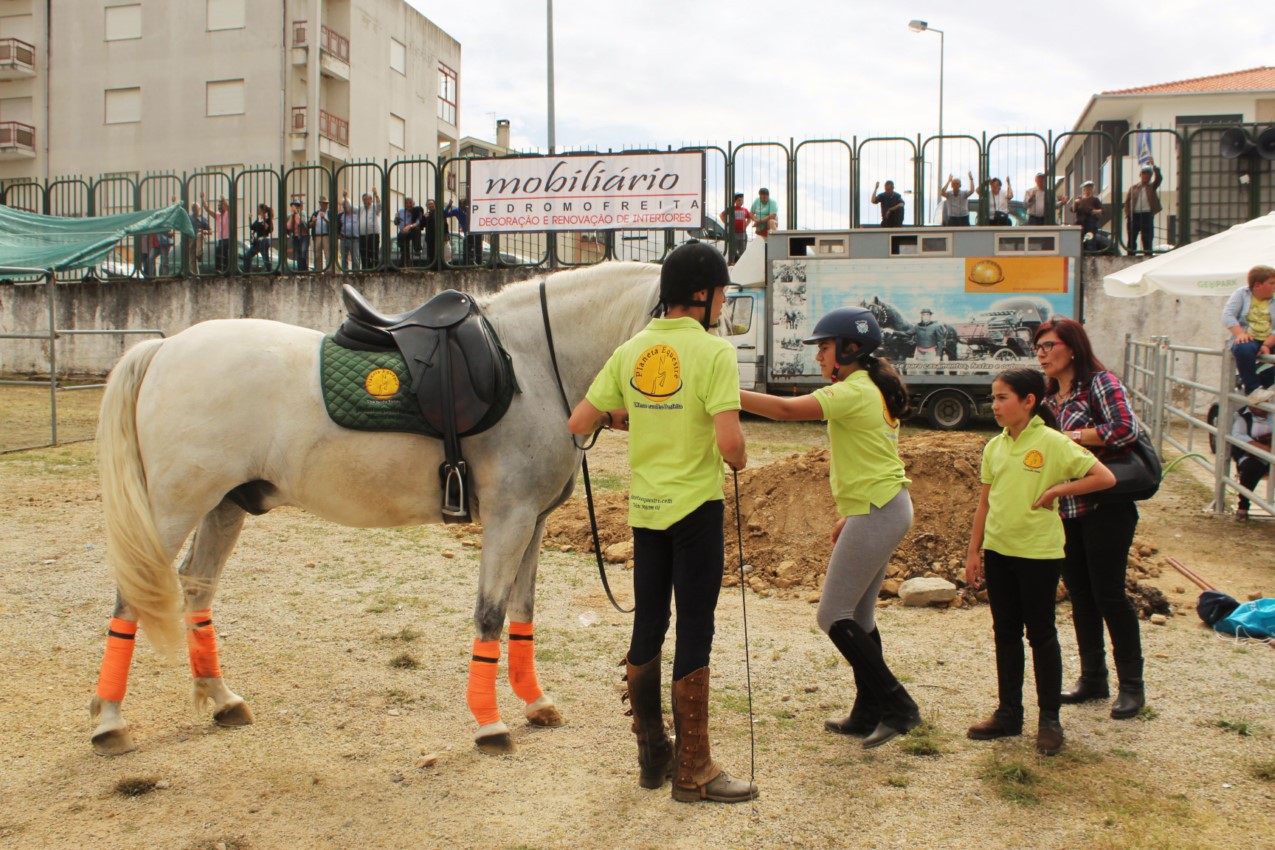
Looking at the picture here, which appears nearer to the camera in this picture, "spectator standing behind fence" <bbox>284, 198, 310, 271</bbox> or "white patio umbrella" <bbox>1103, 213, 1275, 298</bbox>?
"white patio umbrella" <bbox>1103, 213, 1275, 298</bbox>

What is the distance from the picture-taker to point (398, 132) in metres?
38.8

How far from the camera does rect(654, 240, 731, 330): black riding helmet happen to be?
10.8ft

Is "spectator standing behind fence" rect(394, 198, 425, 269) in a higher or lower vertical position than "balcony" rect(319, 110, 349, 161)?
lower

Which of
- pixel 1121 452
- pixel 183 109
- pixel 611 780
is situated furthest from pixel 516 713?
pixel 183 109

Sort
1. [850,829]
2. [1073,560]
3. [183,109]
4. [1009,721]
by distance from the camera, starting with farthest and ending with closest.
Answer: [183,109], [1073,560], [1009,721], [850,829]

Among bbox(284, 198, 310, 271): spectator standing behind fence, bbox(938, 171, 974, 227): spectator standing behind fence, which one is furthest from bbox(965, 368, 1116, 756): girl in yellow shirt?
bbox(284, 198, 310, 271): spectator standing behind fence

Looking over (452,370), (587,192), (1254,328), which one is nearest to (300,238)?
(587,192)

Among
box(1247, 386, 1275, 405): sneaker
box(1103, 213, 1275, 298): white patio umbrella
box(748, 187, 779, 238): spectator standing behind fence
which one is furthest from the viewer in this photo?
box(748, 187, 779, 238): spectator standing behind fence

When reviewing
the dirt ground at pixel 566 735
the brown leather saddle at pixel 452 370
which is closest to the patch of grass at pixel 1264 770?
the dirt ground at pixel 566 735

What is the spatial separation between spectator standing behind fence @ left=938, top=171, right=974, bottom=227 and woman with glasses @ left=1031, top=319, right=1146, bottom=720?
39.7 ft

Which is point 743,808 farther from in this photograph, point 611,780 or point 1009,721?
point 1009,721

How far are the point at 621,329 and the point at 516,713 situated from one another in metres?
1.67

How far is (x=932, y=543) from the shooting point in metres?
6.66

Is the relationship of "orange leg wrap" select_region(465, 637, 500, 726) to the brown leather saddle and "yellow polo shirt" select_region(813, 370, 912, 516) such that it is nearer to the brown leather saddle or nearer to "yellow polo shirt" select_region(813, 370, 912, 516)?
the brown leather saddle
